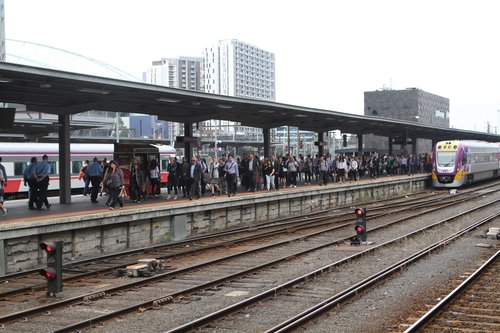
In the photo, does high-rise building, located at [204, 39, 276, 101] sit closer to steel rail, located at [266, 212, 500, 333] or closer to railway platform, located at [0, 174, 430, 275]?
railway platform, located at [0, 174, 430, 275]

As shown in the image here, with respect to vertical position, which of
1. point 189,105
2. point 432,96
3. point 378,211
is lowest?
point 378,211

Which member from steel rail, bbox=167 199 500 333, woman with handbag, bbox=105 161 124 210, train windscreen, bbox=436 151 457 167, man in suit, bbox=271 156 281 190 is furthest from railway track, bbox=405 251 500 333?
train windscreen, bbox=436 151 457 167

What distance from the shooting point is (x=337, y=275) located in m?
11.6

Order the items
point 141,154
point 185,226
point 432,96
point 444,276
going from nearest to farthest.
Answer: point 444,276, point 185,226, point 141,154, point 432,96

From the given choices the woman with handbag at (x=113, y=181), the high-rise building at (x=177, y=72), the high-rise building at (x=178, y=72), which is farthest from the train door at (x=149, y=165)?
the high-rise building at (x=177, y=72)

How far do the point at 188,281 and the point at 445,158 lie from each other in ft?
101

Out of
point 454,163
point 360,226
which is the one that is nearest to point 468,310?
point 360,226

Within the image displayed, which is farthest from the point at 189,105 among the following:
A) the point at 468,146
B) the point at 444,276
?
the point at 468,146

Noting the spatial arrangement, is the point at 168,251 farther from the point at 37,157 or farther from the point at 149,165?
the point at 37,157

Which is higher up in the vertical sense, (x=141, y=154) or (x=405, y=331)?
(x=141, y=154)

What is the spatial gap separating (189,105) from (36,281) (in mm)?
11325

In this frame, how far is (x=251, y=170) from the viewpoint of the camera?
81.4 feet

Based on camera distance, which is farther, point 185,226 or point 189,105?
point 189,105

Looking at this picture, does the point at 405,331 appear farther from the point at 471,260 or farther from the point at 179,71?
the point at 179,71
